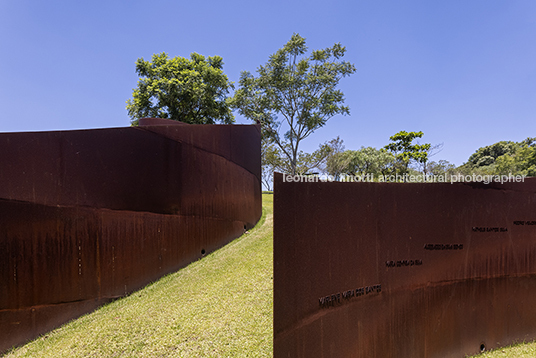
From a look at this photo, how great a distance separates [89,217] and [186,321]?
3261mm

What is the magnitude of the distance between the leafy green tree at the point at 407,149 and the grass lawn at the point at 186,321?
72.6ft

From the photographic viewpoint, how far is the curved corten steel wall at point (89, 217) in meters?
5.11

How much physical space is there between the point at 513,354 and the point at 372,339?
277 cm

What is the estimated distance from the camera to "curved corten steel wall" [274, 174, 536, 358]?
277 cm

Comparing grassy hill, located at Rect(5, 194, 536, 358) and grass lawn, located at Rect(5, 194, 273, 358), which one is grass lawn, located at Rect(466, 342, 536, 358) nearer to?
grassy hill, located at Rect(5, 194, 536, 358)

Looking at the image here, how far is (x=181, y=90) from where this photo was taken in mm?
16094

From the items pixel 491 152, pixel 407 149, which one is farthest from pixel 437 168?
pixel 491 152

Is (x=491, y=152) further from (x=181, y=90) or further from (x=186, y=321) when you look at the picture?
(x=186, y=321)

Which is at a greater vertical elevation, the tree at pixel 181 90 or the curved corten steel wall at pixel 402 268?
the tree at pixel 181 90

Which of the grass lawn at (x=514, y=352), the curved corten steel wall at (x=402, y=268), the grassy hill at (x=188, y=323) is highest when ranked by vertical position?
the curved corten steel wall at (x=402, y=268)

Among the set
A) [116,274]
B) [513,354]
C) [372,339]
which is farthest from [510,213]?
[116,274]

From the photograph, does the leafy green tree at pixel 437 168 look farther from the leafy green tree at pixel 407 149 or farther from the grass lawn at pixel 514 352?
the grass lawn at pixel 514 352

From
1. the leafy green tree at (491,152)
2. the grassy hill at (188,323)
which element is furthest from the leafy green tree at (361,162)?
the leafy green tree at (491,152)

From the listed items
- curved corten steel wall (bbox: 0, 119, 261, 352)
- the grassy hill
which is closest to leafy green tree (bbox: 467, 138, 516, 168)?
the grassy hill
